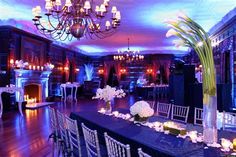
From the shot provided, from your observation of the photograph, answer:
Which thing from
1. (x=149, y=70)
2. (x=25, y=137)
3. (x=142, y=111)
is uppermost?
(x=149, y=70)

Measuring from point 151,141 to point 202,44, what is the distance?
921mm

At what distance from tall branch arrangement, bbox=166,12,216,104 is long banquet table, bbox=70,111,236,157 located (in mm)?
447

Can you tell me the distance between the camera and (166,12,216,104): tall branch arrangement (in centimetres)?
244

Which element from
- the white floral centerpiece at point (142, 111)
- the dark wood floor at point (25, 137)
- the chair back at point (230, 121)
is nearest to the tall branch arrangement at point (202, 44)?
the white floral centerpiece at point (142, 111)

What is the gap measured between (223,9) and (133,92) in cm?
1276

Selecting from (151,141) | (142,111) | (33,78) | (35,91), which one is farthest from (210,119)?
(35,91)

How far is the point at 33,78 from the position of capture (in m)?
12.7

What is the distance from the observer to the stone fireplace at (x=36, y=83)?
1207 cm

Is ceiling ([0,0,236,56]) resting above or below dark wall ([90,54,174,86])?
above

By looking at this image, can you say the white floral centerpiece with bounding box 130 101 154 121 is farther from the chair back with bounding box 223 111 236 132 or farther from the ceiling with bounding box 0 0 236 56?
the ceiling with bounding box 0 0 236 56

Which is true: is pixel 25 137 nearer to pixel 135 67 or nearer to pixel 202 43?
pixel 202 43

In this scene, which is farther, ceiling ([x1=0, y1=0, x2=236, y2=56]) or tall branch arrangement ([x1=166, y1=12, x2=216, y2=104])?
ceiling ([x1=0, y1=0, x2=236, y2=56])

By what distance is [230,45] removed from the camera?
950 centimetres

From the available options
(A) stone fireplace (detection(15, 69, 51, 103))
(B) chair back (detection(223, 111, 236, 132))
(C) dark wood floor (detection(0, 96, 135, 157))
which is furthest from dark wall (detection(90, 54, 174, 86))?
(B) chair back (detection(223, 111, 236, 132))
